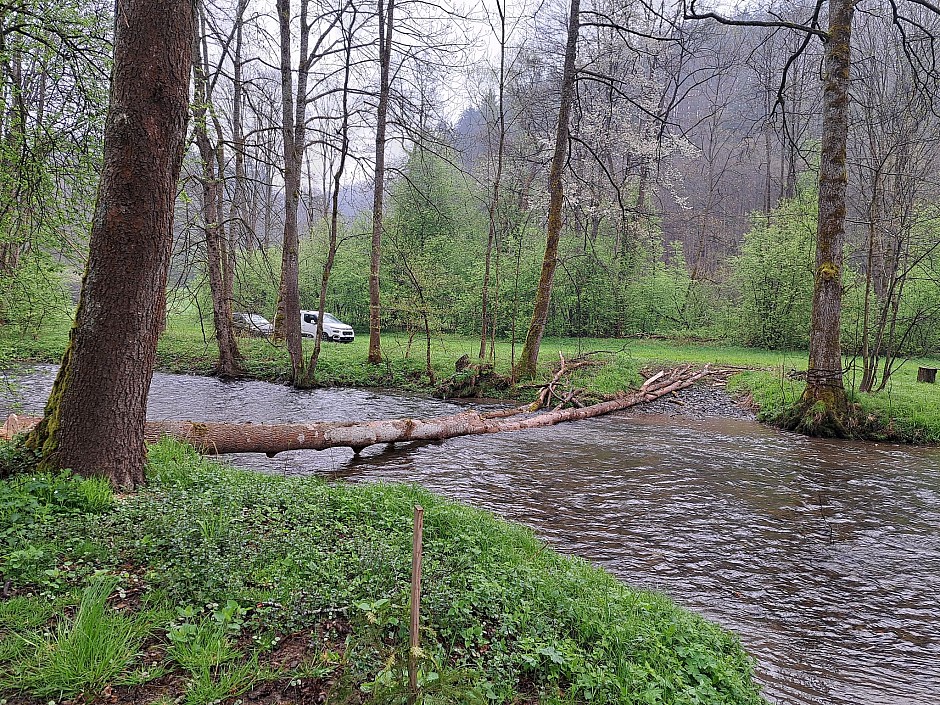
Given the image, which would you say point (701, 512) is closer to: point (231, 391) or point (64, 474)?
point (64, 474)

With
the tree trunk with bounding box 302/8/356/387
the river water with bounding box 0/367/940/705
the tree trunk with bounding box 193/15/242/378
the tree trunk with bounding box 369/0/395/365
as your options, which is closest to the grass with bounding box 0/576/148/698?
the river water with bounding box 0/367/940/705

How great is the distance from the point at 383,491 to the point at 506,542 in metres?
1.41

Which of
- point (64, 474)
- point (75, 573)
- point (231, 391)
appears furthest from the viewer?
point (231, 391)

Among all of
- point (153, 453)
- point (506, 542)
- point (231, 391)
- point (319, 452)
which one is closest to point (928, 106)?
point (506, 542)

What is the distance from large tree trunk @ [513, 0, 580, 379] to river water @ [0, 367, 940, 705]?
3.87m

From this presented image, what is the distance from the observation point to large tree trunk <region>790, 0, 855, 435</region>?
10531 millimetres

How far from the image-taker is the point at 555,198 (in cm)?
1445

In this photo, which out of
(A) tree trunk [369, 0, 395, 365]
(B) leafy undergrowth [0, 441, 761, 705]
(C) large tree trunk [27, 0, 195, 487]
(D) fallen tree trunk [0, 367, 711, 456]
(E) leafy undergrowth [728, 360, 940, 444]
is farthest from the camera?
(A) tree trunk [369, 0, 395, 365]

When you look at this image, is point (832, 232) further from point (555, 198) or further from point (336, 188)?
point (336, 188)

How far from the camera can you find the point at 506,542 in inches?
189

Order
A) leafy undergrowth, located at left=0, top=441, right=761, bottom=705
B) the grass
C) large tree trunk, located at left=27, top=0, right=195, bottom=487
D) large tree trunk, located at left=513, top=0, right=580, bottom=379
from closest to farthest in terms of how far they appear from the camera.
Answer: the grass, leafy undergrowth, located at left=0, top=441, right=761, bottom=705, large tree trunk, located at left=27, top=0, right=195, bottom=487, large tree trunk, located at left=513, top=0, right=580, bottom=379

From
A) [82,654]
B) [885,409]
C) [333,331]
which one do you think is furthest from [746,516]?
[333,331]

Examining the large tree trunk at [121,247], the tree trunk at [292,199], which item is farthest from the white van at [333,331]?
the large tree trunk at [121,247]

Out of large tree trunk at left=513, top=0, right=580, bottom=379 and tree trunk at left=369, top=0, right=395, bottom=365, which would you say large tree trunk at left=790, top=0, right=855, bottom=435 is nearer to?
large tree trunk at left=513, top=0, right=580, bottom=379
